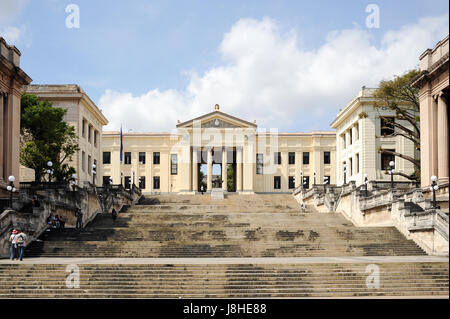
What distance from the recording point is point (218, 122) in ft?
259

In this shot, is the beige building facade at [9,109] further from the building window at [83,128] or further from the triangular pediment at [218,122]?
the triangular pediment at [218,122]

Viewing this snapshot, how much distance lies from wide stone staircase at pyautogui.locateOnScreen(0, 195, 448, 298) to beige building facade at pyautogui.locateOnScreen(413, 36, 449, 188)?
6.97 metres

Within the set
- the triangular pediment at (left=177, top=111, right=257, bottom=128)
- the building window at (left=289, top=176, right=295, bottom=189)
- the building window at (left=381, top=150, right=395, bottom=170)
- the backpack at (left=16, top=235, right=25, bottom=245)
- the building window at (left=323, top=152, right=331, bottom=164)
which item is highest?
the triangular pediment at (left=177, top=111, right=257, bottom=128)

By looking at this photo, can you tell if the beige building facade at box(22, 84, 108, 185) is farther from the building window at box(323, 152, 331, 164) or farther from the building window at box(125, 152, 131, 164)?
the building window at box(323, 152, 331, 164)

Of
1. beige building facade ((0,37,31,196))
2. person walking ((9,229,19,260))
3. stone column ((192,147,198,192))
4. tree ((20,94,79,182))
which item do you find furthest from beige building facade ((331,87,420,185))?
person walking ((9,229,19,260))

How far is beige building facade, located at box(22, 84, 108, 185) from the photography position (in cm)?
5775

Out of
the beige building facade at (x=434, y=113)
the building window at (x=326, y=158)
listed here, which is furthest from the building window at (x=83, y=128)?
the building window at (x=326, y=158)

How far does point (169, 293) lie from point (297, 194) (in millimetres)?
39781

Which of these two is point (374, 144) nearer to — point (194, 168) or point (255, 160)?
point (255, 160)

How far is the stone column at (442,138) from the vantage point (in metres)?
35.2

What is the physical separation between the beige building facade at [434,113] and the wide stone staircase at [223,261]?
22.9 ft

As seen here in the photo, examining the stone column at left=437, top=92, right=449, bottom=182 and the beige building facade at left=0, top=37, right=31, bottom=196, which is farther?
the stone column at left=437, top=92, right=449, bottom=182

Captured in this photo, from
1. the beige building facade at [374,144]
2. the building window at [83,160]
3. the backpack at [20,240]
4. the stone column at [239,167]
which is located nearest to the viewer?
the backpack at [20,240]

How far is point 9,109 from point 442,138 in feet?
94.7
